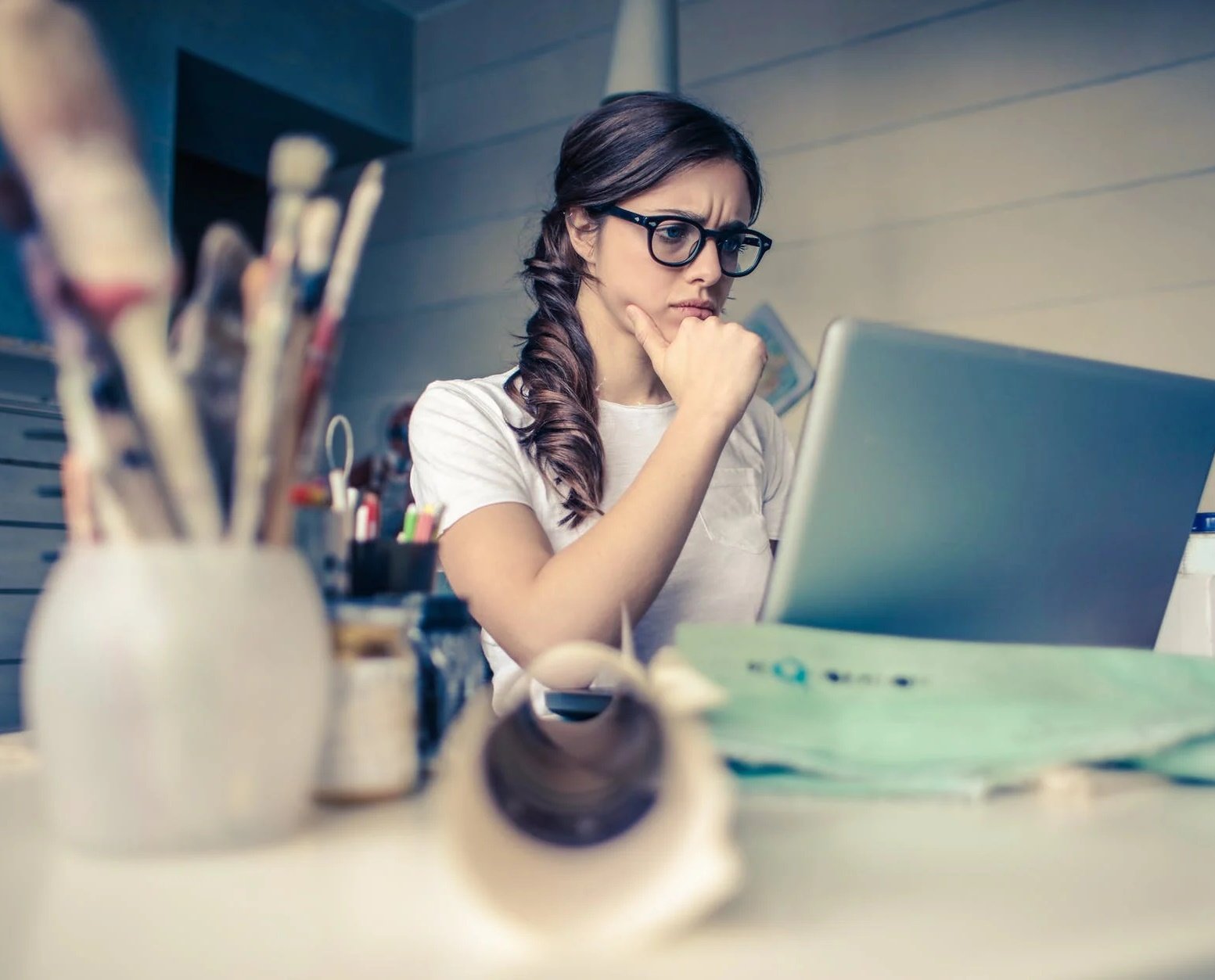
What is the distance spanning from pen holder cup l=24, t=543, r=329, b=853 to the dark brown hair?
97 centimetres

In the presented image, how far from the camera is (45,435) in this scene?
8.64 ft

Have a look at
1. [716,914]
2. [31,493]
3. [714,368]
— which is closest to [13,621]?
[31,493]

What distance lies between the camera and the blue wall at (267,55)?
2756 mm

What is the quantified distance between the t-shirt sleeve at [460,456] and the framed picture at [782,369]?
1482 mm

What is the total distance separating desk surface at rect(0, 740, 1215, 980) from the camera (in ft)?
0.99

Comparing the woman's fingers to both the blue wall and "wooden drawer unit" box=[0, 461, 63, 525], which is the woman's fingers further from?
"wooden drawer unit" box=[0, 461, 63, 525]

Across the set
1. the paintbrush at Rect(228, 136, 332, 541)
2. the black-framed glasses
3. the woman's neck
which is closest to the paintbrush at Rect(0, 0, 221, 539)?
the paintbrush at Rect(228, 136, 332, 541)

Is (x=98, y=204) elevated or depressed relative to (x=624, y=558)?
elevated

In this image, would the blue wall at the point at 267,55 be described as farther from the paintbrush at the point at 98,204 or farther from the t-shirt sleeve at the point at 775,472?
the paintbrush at the point at 98,204

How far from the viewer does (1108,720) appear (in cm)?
63

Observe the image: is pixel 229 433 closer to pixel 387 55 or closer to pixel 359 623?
pixel 359 623

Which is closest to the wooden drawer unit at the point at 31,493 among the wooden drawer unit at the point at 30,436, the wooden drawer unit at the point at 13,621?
the wooden drawer unit at the point at 30,436

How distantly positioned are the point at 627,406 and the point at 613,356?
8cm

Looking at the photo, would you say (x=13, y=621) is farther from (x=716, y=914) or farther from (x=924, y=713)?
(x=716, y=914)
